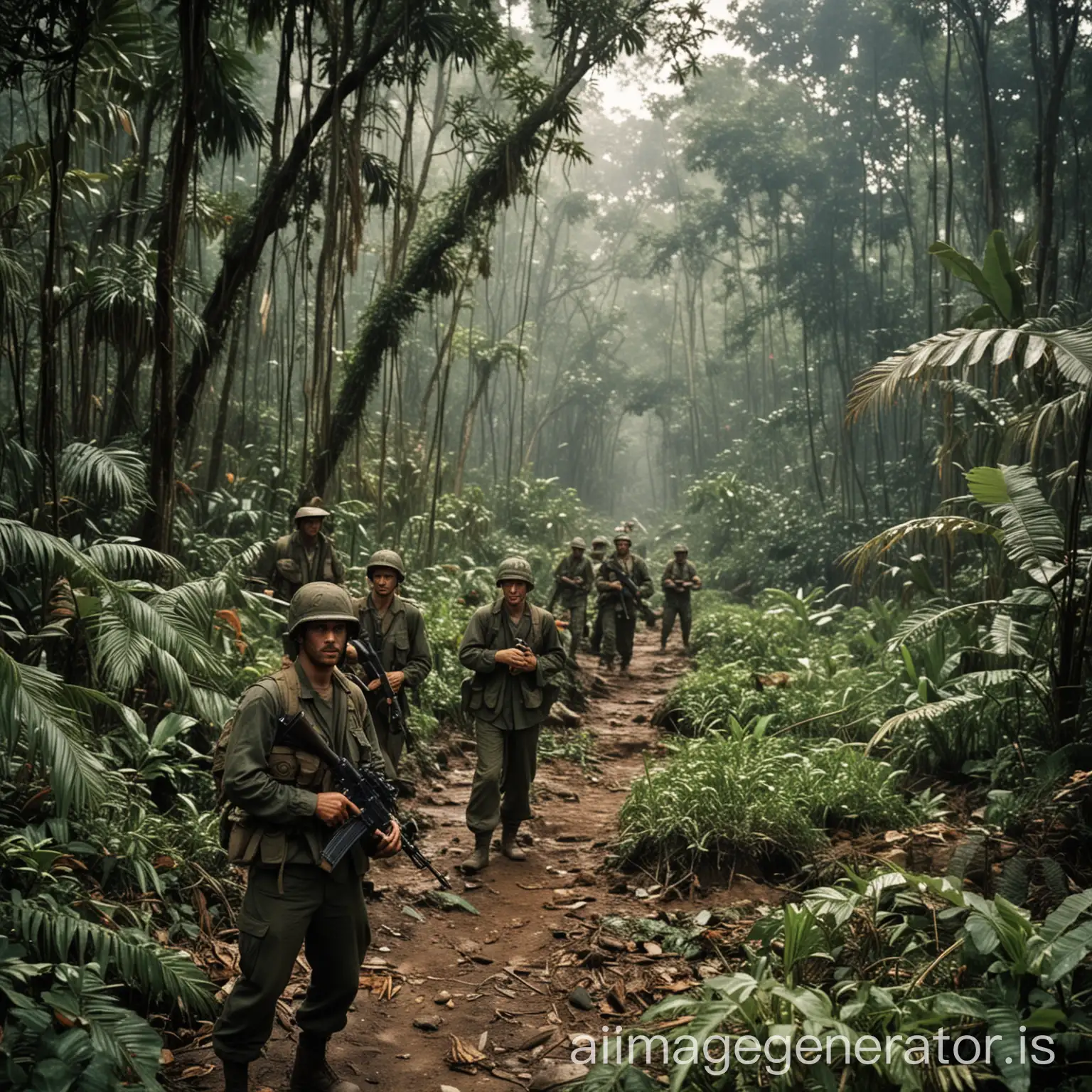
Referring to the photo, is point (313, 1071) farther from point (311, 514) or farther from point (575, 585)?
point (575, 585)

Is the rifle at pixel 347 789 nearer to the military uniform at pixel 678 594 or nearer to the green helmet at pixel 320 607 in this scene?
the green helmet at pixel 320 607

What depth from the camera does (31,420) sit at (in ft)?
36.3

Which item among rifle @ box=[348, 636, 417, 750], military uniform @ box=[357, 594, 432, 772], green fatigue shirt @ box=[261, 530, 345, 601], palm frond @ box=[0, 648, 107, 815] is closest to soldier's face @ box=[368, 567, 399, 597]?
military uniform @ box=[357, 594, 432, 772]

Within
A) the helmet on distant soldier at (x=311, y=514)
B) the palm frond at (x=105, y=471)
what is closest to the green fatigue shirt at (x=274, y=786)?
the palm frond at (x=105, y=471)

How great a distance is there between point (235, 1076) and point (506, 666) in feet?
10.3

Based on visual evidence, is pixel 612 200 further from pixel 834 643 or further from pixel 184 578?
pixel 184 578

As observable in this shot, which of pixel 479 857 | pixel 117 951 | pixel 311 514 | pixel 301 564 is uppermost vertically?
pixel 311 514

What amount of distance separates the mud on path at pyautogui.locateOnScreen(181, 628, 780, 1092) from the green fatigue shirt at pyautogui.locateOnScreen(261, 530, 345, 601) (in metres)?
1.72

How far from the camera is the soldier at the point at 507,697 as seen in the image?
6.00m

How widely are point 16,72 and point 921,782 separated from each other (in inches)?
280

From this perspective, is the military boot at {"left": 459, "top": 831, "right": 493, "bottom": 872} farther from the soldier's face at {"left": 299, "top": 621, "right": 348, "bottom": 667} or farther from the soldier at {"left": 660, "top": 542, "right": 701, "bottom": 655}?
the soldier at {"left": 660, "top": 542, "right": 701, "bottom": 655}

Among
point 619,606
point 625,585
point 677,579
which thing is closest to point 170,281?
point 625,585

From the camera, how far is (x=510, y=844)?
6.26 m

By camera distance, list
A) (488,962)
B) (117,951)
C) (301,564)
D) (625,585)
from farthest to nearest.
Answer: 1. (625,585)
2. (301,564)
3. (488,962)
4. (117,951)
